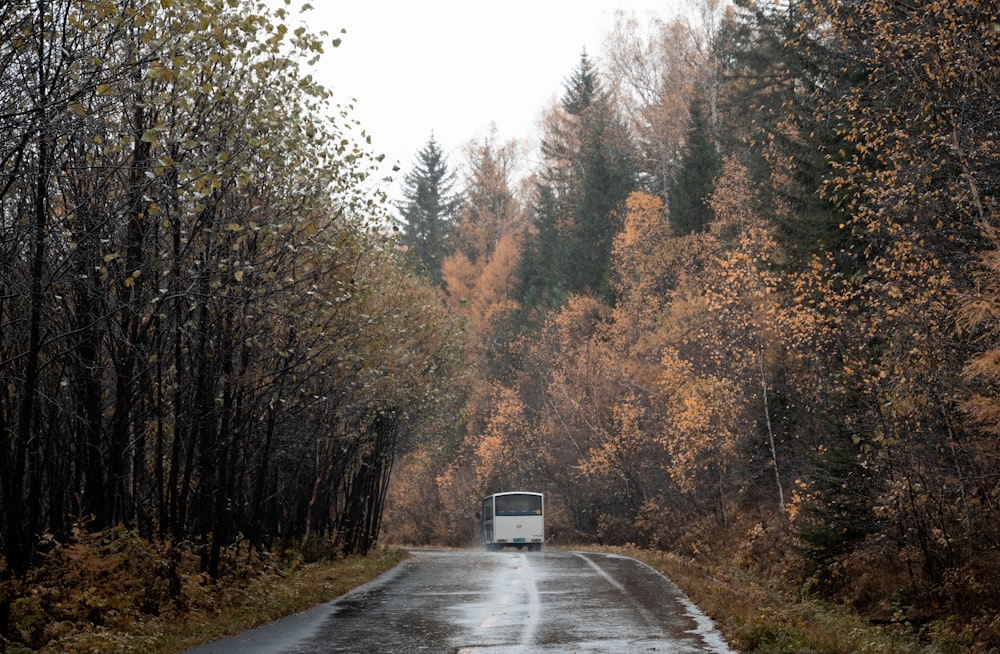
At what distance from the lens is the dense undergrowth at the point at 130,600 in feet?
41.4

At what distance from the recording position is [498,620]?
1567 centimetres

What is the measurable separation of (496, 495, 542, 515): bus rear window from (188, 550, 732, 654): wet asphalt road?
29676 mm

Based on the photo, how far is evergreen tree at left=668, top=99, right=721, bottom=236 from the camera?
2099 inches

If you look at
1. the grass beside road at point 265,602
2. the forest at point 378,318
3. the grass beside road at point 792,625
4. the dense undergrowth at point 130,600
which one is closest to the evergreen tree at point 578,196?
the forest at point 378,318

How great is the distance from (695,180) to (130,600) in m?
43.6

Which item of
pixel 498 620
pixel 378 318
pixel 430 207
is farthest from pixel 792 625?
pixel 430 207

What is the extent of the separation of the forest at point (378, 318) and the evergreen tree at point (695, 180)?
14.0ft

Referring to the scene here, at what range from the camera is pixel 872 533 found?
65.8 feet

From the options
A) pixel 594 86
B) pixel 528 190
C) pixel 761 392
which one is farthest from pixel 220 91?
pixel 528 190

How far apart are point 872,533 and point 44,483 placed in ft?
60.0

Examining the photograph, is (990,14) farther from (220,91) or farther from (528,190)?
(528,190)

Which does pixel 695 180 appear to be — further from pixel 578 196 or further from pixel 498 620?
pixel 498 620

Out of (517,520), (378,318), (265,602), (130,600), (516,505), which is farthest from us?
(516,505)

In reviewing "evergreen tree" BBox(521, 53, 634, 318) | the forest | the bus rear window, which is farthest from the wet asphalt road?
"evergreen tree" BBox(521, 53, 634, 318)
